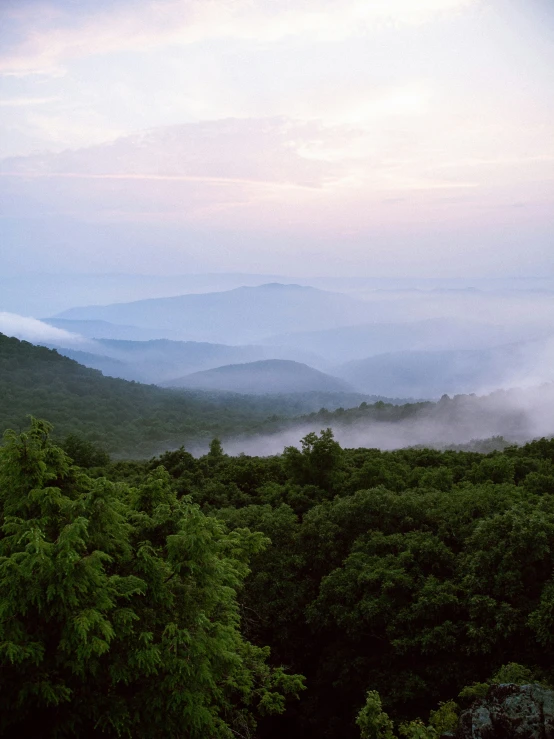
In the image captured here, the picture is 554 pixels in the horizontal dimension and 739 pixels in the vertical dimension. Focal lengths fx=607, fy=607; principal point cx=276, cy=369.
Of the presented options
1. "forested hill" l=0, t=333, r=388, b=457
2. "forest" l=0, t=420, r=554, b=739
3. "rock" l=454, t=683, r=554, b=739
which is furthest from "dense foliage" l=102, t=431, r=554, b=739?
"forested hill" l=0, t=333, r=388, b=457

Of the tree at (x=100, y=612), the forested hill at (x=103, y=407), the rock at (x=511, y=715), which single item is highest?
the forested hill at (x=103, y=407)

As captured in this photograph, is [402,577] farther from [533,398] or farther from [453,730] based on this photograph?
[533,398]

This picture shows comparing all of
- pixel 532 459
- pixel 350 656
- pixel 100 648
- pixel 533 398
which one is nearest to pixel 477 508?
pixel 350 656

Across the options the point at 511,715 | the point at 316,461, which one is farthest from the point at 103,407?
the point at 511,715

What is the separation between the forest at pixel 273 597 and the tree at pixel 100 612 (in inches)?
1.2

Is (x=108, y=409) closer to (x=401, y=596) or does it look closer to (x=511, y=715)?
(x=401, y=596)

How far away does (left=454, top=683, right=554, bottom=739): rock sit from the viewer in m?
9.21

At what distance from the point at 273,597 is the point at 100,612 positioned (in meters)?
9.61

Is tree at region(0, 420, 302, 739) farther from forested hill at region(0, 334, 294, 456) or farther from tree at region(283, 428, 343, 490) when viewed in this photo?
forested hill at region(0, 334, 294, 456)

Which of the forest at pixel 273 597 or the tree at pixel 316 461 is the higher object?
the tree at pixel 316 461

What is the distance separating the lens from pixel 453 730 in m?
10.6

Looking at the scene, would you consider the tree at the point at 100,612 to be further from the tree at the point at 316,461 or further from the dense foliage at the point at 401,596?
the tree at the point at 316,461

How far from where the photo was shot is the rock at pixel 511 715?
363 inches

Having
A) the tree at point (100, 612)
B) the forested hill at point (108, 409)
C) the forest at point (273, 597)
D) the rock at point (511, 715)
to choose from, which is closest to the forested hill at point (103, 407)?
the forested hill at point (108, 409)
